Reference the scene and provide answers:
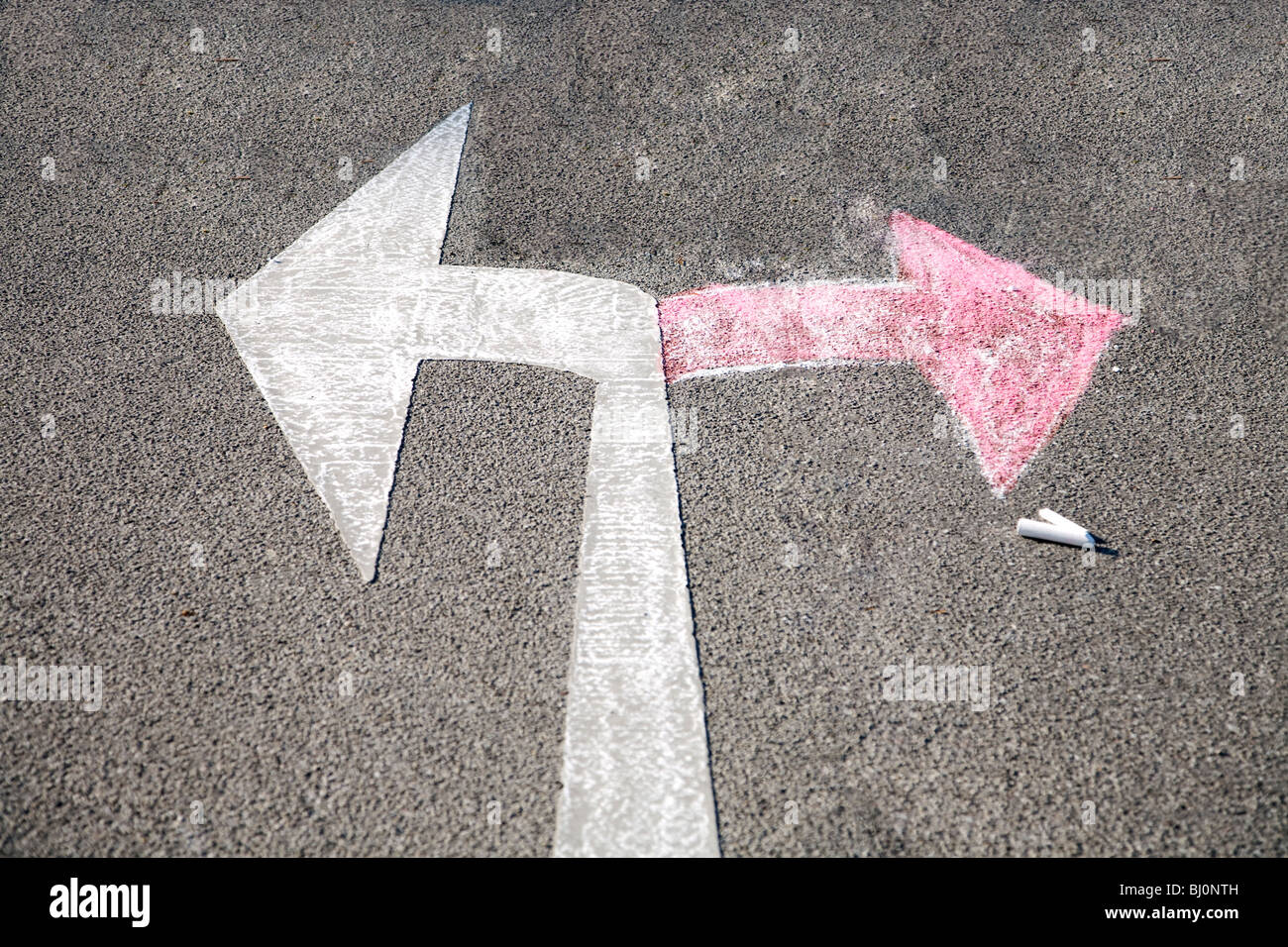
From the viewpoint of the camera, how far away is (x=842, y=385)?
15.4 ft

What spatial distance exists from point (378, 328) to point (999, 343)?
116 inches

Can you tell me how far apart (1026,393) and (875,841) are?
2344mm

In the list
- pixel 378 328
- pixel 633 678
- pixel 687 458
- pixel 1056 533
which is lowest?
pixel 633 678

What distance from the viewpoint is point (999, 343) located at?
16.1 feet

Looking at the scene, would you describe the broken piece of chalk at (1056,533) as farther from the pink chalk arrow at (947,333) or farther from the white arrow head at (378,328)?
the white arrow head at (378,328)

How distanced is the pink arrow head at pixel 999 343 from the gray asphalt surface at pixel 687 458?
0.11m

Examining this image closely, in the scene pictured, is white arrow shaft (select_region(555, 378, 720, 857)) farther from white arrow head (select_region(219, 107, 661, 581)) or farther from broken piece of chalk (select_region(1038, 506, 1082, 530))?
broken piece of chalk (select_region(1038, 506, 1082, 530))

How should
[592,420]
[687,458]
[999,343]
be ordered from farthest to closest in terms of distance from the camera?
[999,343]
[592,420]
[687,458]

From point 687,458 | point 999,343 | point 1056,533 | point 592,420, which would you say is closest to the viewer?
point 1056,533

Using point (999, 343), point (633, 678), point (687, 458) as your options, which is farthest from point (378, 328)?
point (999, 343)

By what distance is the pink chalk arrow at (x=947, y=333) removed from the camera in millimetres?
4602

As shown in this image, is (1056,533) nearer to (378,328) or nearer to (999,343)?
(999,343)

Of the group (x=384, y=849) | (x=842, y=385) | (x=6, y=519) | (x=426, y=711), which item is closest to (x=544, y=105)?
(x=842, y=385)

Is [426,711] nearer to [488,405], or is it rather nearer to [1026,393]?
[488,405]
